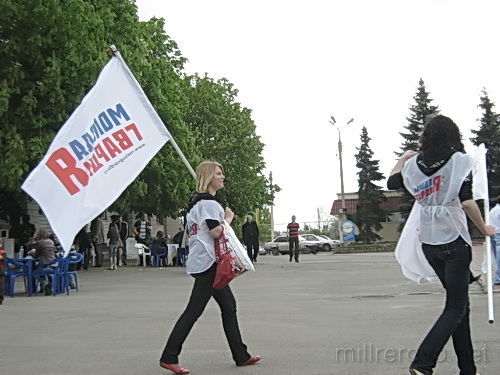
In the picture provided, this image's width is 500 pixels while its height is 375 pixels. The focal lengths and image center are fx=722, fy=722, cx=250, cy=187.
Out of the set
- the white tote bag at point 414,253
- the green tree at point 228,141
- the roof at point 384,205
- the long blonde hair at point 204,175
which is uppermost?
the green tree at point 228,141

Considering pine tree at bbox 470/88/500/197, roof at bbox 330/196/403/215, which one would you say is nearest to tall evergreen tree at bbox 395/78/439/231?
pine tree at bbox 470/88/500/197

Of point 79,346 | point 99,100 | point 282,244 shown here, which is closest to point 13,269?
point 79,346

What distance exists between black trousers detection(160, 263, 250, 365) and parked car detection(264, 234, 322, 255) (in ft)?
171

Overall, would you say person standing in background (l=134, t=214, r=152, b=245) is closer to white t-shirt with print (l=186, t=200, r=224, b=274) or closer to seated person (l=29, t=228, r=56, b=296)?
seated person (l=29, t=228, r=56, b=296)

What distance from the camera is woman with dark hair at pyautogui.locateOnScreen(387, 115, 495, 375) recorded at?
5.25m

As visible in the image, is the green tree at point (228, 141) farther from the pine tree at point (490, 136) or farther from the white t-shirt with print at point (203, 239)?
the white t-shirt with print at point (203, 239)

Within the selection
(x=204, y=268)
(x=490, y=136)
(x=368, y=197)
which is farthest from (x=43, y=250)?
(x=368, y=197)

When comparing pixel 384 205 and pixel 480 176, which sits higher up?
pixel 384 205

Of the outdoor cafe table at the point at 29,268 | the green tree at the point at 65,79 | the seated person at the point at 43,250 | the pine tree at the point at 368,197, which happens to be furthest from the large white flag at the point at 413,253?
the pine tree at the point at 368,197

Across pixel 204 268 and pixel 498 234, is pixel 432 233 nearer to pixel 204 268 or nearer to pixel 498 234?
pixel 204 268

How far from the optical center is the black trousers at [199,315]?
20.2 feet

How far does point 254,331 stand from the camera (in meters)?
8.79

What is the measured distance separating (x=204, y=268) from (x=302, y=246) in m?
52.9

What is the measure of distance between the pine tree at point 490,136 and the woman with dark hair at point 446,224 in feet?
174
